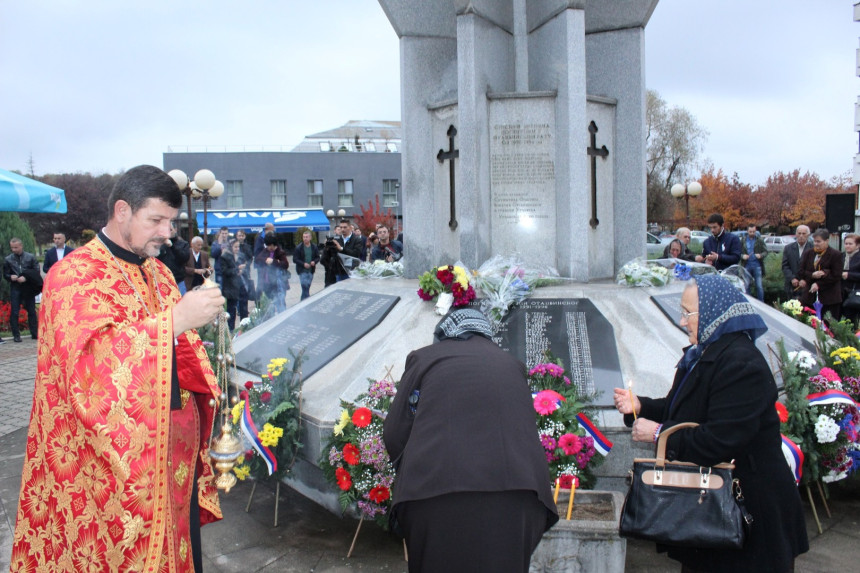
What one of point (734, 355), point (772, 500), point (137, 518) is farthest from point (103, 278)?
point (772, 500)

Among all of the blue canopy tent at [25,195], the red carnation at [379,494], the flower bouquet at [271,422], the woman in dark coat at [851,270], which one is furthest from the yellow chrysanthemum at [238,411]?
the woman in dark coat at [851,270]

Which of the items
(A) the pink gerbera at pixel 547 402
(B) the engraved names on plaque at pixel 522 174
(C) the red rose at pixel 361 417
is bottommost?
(C) the red rose at pixel 361 417

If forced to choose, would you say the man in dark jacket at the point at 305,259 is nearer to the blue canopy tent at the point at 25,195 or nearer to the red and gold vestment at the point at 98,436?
the blue canopy tent at the point at 25,195

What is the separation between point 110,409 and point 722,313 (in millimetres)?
2477

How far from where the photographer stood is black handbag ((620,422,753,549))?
2762 millimetres

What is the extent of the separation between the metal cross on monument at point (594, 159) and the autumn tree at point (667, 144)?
133 feet

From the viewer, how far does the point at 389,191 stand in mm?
46938

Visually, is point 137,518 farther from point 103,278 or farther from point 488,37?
point 488,37

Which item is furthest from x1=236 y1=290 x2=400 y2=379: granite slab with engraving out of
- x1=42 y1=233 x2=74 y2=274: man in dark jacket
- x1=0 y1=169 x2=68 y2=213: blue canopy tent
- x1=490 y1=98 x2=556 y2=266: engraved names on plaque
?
x1=42 y1=233 x2=74 y2=274: man in dark jacket

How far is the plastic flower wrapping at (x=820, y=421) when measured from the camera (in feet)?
14.8

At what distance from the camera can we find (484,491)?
7.97 feet

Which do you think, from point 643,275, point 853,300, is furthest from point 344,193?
point 643,275

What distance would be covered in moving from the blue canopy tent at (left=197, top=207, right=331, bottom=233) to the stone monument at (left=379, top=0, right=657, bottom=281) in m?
35.0

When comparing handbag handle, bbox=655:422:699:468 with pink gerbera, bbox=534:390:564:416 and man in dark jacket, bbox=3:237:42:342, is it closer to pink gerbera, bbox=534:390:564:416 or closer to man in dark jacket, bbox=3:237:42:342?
pink gerbera, bbox=534:390:564:416
